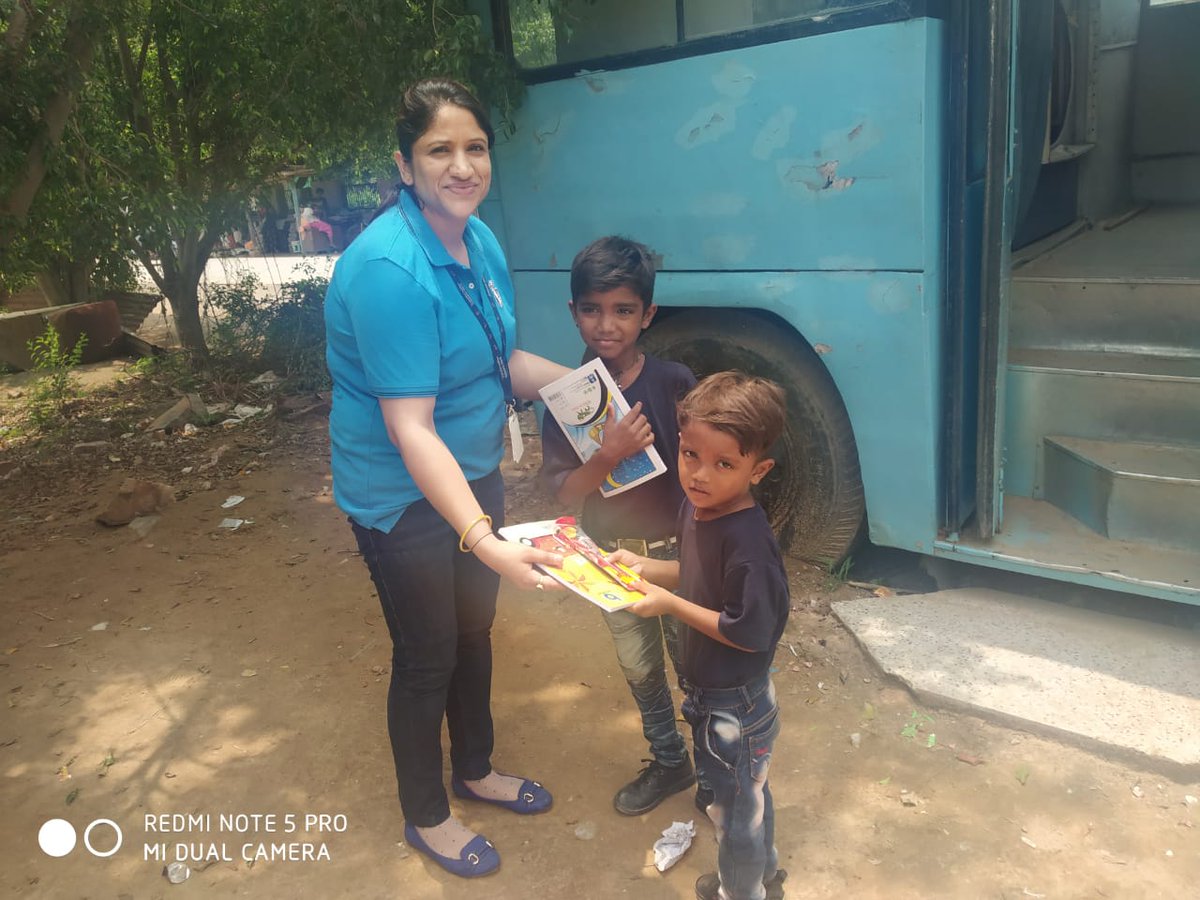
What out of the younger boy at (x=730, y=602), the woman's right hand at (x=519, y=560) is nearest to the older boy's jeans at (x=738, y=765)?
the younger boy at (x=730, y=602)

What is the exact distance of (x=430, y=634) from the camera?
2.08 meters

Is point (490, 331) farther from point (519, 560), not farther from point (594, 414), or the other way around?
point (519, 560)

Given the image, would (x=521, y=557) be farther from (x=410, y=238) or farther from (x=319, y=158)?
(x=319, y=158)

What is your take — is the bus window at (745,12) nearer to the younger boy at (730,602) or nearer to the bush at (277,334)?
the younger boy at (730,602)

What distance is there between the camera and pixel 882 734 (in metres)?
2.69

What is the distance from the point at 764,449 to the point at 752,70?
1797mm

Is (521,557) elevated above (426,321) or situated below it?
below

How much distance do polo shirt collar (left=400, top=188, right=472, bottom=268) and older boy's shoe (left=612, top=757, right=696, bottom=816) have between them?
4.83 feet

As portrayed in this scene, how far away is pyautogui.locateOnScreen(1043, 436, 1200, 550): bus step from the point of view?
9.70 ft

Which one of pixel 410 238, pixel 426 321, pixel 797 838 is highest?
pixel 410 238

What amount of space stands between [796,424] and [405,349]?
1965mm

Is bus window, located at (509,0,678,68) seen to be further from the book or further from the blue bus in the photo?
the book

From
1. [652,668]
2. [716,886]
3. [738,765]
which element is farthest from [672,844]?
[738,765]

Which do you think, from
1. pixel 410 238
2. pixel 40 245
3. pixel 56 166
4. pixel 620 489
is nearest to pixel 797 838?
pixel 620 489
